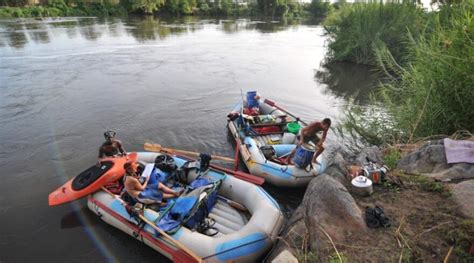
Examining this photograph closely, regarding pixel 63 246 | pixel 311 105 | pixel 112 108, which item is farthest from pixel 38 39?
pixel 63 246

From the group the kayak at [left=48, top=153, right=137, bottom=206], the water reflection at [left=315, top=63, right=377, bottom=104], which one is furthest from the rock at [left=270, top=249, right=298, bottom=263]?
the water reflection at [left=315, top=63, right=377, bottom=104]

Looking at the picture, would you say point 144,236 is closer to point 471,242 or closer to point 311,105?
point 471,242

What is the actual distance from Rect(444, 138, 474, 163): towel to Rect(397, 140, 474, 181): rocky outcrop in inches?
2.8

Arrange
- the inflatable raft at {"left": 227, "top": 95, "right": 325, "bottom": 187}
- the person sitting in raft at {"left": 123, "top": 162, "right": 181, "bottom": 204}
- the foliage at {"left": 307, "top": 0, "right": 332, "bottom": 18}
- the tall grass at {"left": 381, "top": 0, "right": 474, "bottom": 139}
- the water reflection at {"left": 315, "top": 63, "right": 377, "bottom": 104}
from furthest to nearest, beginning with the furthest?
the foliage at {"left": 307, "top": 0, "right": 332, "bottom": 18}
the water reflection at {"left": 315, "top": 63, "right": 377, "bottom": 104}
the inflatable raft at {"left": 227, "top": 95, "right": 325, "bottom": 187}
the person sitting in raft at {"left": 123, "top": 162, "right": 181, "bottom": 204}
the tall grass at {"left": 381, "top": 0, "right": 474, "bottom": 139}

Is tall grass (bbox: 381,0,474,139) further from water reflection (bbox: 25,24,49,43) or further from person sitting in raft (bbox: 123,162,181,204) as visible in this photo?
water reflection (bbox: 25,24,49,43)

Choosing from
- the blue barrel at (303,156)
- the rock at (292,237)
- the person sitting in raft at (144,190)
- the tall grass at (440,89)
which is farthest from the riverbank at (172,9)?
the rock at (292,237)

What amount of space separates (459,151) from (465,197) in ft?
3.21

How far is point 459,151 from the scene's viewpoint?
443 centimetres

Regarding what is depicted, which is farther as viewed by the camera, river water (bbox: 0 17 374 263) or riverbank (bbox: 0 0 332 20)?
riverbank (bbox: 0 0 332 20)

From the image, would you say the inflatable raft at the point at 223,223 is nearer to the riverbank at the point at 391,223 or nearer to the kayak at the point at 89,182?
the kayak at the point at 89,182

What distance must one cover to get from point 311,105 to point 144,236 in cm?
883

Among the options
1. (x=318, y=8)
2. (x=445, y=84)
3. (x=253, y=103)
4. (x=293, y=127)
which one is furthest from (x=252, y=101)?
(x=318, y=8)

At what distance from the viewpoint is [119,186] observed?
6.15 m

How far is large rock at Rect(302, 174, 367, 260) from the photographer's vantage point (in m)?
3.57
